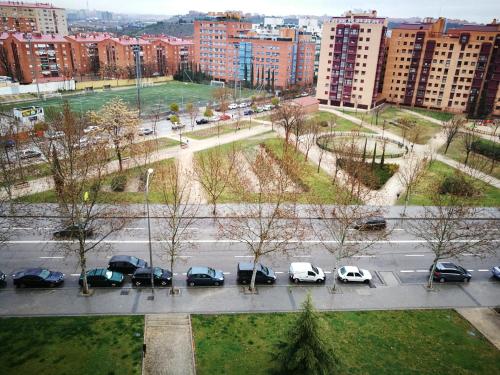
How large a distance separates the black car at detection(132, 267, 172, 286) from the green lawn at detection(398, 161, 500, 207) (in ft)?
93.7

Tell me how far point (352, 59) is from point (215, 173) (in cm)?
6368

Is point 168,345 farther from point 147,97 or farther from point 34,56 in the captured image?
point 34,56

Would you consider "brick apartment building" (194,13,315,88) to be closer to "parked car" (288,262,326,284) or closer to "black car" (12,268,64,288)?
"parked car" (288,262,326,284)

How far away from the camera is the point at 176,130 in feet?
226

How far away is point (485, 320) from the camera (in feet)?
84.2

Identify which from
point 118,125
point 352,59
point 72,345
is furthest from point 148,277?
point 352,59

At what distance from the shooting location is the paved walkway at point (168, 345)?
67.6 feet

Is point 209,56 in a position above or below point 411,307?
above

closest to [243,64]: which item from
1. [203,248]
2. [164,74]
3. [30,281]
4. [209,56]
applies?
[209,56]

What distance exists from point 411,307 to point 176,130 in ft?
171

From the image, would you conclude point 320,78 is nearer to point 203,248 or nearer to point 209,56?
point 209,56

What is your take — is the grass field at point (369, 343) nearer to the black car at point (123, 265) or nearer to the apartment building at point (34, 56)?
the black car at point (123, 265)

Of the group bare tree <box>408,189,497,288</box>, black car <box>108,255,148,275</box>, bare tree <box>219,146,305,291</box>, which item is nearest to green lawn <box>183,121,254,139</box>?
bare tree <box>219,146,305,291</box>

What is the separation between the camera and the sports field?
86.0 meters
